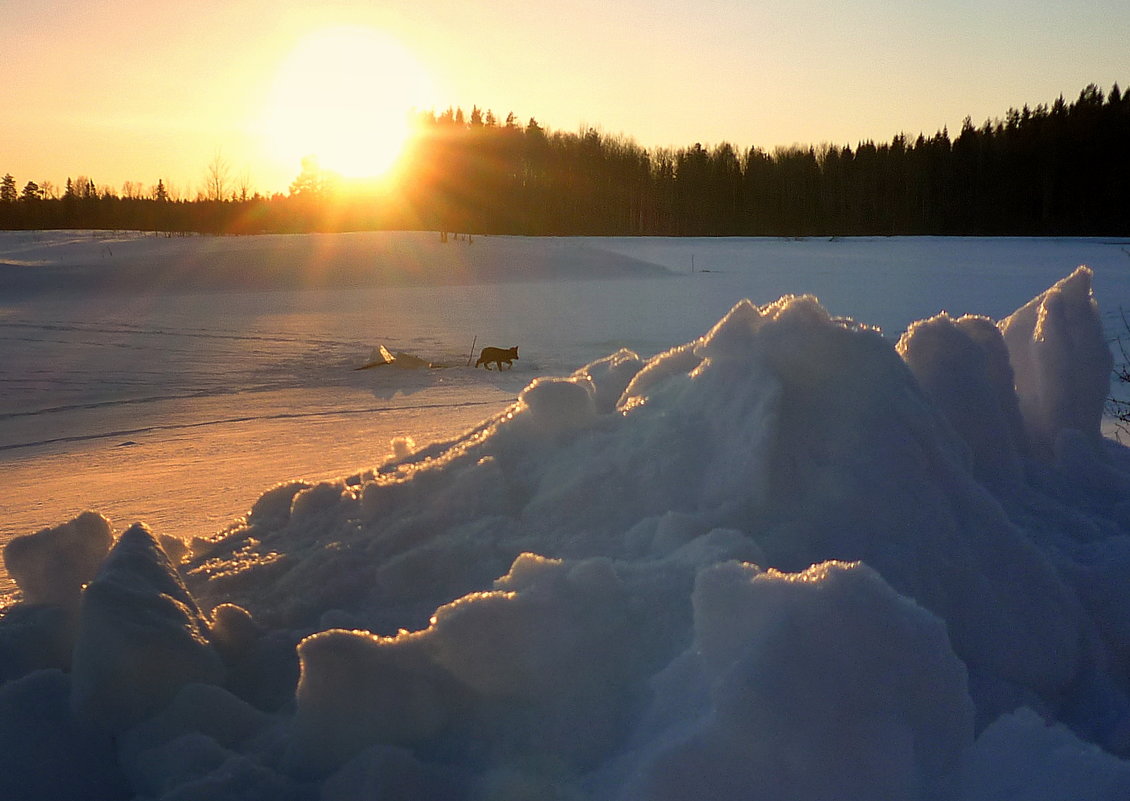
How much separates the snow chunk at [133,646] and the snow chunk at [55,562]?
32 cm

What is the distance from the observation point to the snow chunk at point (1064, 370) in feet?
9.45

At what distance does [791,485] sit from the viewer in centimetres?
202

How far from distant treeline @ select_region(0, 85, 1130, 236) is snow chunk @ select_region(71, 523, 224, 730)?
45.9 m

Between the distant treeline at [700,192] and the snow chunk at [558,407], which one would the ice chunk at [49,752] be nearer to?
the snow chunk at [558,407]

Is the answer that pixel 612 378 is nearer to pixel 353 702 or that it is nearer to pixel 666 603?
pixel 666 603

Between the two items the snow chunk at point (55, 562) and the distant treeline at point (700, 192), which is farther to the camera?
the distant treeline at point (700, 192)

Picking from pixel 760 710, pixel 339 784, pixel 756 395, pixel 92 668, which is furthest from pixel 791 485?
pixel 92 668

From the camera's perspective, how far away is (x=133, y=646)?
1.70 meters

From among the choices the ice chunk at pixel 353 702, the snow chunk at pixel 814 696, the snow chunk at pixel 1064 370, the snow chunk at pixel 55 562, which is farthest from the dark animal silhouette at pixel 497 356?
the snow chunk at pixel 814 696

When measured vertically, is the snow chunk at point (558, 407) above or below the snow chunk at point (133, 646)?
above

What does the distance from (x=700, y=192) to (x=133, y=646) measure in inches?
2002

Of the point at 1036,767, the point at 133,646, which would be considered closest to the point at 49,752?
the point at 133,646

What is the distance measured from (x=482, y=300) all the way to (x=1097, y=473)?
21.3 metres

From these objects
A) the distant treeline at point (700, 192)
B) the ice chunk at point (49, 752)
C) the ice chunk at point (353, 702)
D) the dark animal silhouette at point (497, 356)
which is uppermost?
the distant treeline at point (700, 192)
